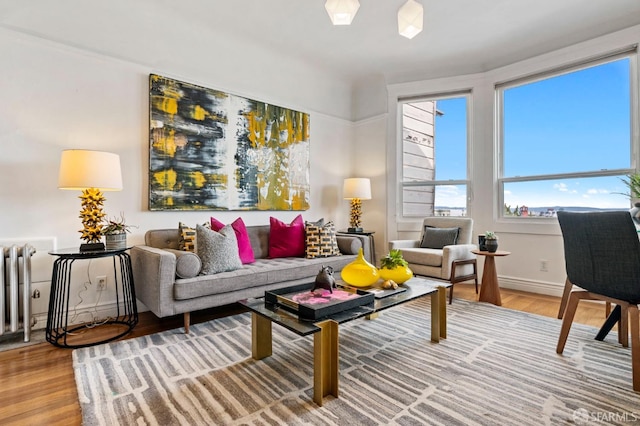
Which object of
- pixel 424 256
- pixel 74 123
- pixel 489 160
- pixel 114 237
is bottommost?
pixel 424 256

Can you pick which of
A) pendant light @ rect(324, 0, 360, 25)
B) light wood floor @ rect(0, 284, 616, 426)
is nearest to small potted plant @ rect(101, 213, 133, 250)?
light wood floor @ rect(0, 284, 616, 426)

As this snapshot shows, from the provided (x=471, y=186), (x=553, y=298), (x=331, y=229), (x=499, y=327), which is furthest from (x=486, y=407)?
(x=471, y=186)

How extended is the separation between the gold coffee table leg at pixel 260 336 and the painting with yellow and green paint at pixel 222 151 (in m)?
1.73

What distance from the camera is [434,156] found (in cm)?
455

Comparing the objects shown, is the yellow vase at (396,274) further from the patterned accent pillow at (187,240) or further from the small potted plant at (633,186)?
the small potted plant at (633,186)

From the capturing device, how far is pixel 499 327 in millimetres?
2551

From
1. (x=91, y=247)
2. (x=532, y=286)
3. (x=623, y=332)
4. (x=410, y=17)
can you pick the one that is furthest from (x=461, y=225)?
(x=91, y=247)

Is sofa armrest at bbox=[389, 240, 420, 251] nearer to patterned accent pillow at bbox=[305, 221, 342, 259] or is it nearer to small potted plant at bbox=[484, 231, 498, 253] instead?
patterned accent pillow at bbox=[305, 221, 342, 259]

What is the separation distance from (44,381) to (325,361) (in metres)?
1.56

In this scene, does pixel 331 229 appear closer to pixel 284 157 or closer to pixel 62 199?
pixel 284 157

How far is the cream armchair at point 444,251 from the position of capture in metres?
3.26

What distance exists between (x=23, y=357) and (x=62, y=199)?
1.21m

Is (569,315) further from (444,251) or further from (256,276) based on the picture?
(256,276)

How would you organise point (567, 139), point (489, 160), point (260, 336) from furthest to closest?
point (489, 160)
point (567, 139)
point (260, 336)
